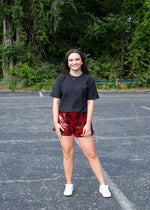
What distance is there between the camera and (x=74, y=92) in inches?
127

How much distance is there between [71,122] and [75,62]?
2.26 ft

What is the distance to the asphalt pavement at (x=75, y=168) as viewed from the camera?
3.37m

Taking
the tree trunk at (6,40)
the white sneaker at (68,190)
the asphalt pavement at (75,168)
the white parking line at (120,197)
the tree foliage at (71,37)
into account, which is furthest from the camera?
the tree trunk at (6,40)

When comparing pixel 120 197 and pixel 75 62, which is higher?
pixel 75 62

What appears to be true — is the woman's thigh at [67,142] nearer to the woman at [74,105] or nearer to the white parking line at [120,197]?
the woman at [74,105]

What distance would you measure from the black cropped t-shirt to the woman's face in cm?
11

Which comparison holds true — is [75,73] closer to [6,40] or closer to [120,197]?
[120,197]

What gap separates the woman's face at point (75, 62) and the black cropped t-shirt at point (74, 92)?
108mm

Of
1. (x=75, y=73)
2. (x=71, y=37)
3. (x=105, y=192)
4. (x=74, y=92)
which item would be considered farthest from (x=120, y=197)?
(x=71, y=37)

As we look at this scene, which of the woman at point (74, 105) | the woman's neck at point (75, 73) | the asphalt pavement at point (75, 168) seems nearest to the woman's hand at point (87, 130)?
the woman at point (74, 105)

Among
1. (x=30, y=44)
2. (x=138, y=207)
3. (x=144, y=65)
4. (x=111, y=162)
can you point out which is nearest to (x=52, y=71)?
(x=30, y=44)

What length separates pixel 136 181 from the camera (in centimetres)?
402

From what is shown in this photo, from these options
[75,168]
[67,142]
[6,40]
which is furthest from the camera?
[6,40]

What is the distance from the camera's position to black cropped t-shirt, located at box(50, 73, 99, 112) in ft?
10.6
